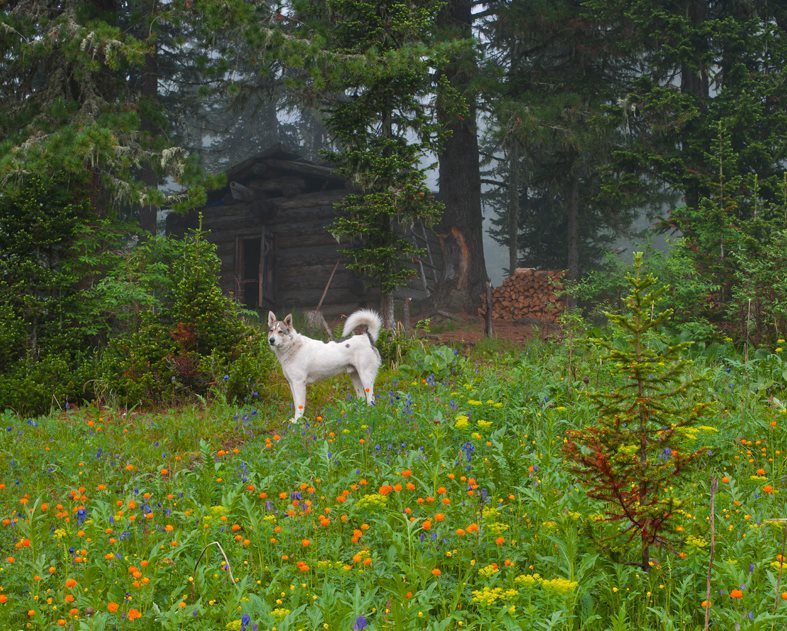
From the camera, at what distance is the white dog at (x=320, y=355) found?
9031 mm

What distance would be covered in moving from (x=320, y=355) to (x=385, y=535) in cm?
461

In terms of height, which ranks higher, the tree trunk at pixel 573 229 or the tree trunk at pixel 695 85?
the tree trunk at pixel 695 85

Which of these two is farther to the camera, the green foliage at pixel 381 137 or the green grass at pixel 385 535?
the green foliage at pixel 381 137

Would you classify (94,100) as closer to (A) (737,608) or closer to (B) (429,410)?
(B) (429,410)

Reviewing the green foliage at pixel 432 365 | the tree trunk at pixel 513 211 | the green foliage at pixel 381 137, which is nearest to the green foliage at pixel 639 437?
the green foliage at pixel 432 365

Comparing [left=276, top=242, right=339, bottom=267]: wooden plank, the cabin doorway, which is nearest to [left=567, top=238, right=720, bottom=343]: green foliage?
[left=276, top=242, right=339, bottom=267]: wooden plank

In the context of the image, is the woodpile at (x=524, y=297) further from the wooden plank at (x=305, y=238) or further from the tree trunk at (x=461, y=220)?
the wooden plank at (x=305, y=238)

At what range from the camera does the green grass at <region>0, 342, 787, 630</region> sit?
394 cm

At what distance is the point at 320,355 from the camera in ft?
30.2

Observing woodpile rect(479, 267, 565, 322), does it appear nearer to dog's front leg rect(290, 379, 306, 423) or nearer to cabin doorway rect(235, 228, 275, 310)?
cabin doorway rect(235, 228, 275, 310)

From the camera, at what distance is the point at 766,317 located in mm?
11266

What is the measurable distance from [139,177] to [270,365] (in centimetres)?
1710

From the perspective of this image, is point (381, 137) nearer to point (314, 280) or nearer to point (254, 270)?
point (314, 280)

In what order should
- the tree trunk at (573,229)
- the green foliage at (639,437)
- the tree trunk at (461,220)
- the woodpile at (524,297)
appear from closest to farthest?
the green foliage at (639,437)
the tree trunk at (461,220)
the tree trunk at (573,229)
the woodpile at (524,297)
